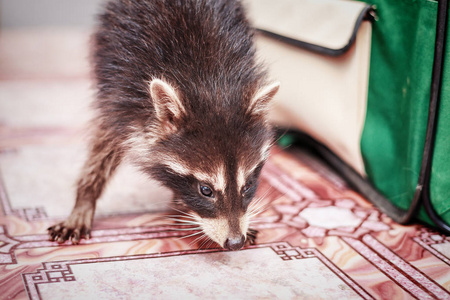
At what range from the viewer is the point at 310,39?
3404 mm

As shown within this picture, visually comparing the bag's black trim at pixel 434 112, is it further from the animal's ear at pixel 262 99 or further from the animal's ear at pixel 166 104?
the animal's ear at pixel 166 104

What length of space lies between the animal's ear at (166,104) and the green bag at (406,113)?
121 centimetres

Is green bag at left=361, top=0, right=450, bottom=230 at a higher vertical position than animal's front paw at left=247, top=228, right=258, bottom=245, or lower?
higher

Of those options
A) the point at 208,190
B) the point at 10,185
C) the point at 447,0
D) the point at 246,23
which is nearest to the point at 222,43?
the point at 246,23

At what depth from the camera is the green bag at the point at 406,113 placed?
271cm

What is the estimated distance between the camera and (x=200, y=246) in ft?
8.99

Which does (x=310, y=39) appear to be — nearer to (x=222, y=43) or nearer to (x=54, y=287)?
(x=222, y=43)

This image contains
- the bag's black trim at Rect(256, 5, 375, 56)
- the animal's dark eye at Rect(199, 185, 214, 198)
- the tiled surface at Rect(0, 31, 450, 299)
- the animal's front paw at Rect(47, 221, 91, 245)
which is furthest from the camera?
the bag's black trim at Rect(256, 5, 375, 56)

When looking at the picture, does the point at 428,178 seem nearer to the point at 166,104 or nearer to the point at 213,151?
the point at 213,151

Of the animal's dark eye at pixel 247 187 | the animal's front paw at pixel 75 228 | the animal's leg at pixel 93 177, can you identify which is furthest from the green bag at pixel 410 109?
the animal's front paw at pixel 75 228

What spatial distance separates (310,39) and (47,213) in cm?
183

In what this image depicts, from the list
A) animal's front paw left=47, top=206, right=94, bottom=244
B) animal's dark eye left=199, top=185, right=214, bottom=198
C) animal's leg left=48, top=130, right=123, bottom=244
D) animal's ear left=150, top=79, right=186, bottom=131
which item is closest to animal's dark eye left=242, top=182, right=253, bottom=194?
animal's dark eye left=199, top=185, right=214, bottom=198

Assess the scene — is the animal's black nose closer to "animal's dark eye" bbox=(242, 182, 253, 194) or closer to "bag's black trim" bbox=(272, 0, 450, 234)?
"animal's dark eye" bbox=(242, 182, 253, 194)

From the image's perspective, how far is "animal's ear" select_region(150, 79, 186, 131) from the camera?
2.37 metres
